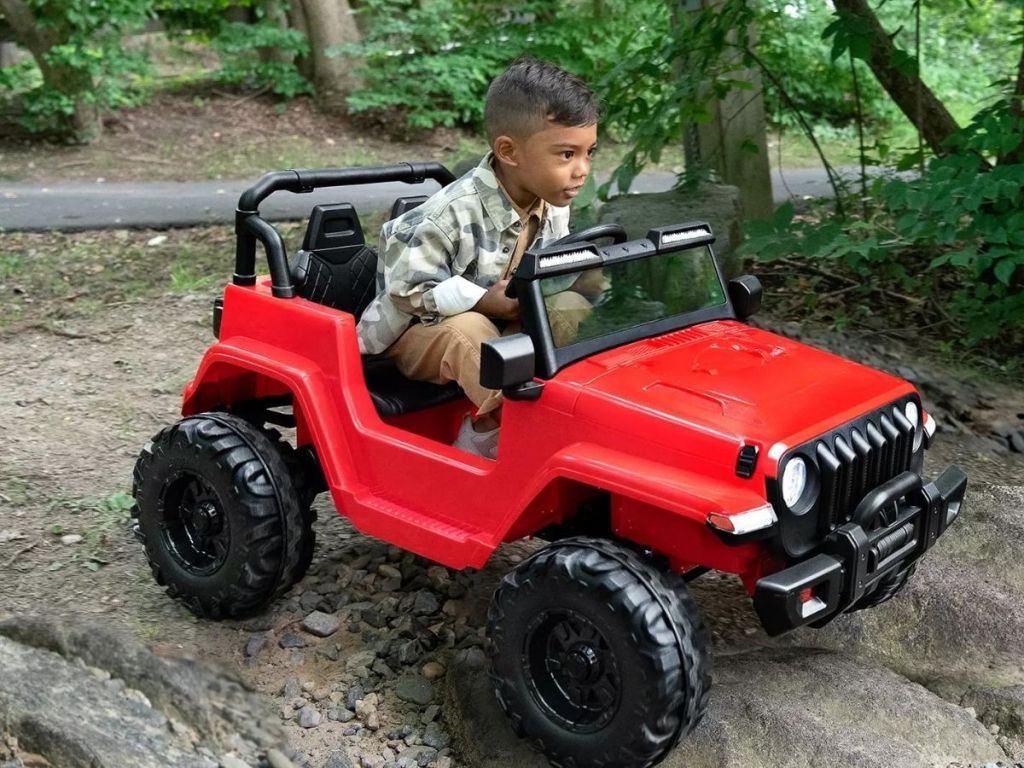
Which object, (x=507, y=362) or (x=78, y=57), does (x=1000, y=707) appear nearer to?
(x=507, y=362)

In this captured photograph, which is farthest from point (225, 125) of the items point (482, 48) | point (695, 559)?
point (695, 559)

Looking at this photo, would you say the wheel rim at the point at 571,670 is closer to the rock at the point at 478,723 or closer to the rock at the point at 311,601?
the rock at the point at 478,723

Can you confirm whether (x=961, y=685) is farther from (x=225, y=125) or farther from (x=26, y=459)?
(x=225, y=125)

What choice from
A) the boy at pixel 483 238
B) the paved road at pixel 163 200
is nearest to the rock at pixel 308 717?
the boy at pixel 483 238

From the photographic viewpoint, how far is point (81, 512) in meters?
4.48

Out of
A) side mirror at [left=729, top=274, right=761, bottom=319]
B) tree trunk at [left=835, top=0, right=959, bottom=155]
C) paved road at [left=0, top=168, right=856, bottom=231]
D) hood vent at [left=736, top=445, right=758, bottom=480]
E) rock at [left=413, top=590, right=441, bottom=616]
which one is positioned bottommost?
paved road at [left=0, top=168, right=856, bottom=231]

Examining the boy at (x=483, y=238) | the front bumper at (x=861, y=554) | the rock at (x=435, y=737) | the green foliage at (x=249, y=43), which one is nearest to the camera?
the front bumper at (x=861, y=554)

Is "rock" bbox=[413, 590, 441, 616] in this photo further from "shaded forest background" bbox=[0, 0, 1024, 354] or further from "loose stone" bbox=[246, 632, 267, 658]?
"shaded forest background" bbox=[0, 0, 1024, 354]

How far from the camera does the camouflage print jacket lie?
3.45 m

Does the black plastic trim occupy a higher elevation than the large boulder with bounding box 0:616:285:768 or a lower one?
higher

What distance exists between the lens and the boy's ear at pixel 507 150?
3.41 metres

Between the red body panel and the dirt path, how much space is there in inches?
18.3

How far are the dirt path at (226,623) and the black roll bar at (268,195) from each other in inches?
40.4

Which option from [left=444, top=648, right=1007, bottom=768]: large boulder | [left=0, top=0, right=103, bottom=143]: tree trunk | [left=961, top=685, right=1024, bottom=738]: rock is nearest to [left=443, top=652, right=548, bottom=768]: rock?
[left=444, top=648, right=1007, bottom=768]: large boulder
